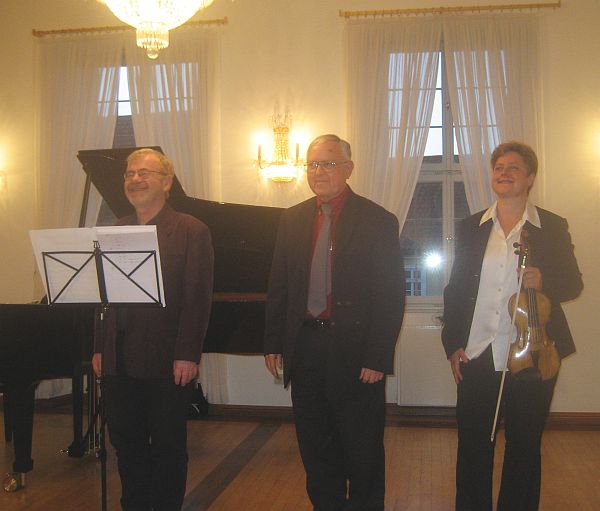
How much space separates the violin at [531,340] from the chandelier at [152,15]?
7.52 ft

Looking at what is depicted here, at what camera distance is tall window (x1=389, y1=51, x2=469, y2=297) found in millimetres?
5984

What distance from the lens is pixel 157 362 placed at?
8.99 ft

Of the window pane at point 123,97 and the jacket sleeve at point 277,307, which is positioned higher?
the window pane at point 123,97

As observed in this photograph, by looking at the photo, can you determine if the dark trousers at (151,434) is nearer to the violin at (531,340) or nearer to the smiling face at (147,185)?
the smiling face at (147,185)

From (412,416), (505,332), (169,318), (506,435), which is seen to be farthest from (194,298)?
(412,416)

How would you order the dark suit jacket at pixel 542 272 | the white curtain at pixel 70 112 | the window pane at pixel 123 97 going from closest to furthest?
the dark suit jacket at pixel 542 272, the white curtain at pixel 70 112, the window pane at pixel 123 97

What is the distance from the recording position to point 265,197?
5918 millimetres

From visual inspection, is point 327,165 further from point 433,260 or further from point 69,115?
point 69,115

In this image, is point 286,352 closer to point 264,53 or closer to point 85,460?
point 85,460

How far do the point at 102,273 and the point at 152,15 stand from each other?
166 cm

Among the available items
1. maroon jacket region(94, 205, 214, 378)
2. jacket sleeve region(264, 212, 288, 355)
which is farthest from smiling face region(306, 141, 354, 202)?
maroon jacket region(94, 205, 214, 378)

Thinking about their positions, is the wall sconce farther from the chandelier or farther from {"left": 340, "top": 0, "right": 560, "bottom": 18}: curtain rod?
the chandelier

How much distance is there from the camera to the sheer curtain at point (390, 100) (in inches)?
227

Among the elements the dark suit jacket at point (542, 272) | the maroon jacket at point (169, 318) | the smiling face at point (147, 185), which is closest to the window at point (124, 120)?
the smiling face at point (147, 185)
